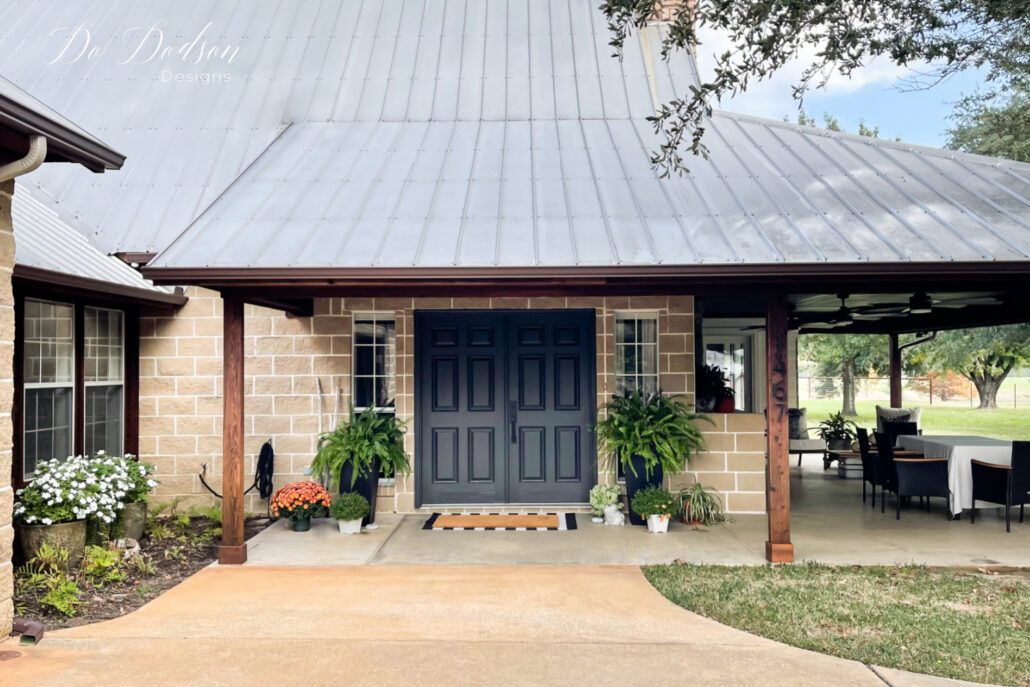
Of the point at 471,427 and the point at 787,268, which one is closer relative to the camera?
the point at 787,268

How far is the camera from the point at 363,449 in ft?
26.4

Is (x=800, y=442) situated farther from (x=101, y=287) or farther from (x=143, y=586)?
(x=101, y=287)

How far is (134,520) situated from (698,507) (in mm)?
5590

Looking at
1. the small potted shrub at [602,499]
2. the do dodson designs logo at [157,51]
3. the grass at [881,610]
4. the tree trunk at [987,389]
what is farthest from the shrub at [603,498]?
the tree trunk at [987,389]

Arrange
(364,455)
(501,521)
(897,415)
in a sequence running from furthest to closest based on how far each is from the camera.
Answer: (897,415), (501,521), (364,455)

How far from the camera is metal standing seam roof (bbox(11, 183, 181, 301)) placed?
6696mm

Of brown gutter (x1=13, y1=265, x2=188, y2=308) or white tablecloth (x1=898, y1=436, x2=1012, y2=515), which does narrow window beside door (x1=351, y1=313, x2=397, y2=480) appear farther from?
white tablecloth (x1=898, y1=436, x2=1012, y2=515)

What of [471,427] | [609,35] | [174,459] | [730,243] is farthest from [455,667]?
[609,35]

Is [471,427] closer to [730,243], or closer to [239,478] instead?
[239,478]

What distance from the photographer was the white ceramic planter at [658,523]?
7.80 meters

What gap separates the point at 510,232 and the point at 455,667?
375cm

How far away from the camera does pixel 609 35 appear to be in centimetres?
1088

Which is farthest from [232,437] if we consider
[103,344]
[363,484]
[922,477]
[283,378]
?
[922,477]

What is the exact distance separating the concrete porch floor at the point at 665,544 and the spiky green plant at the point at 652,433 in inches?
29.2
